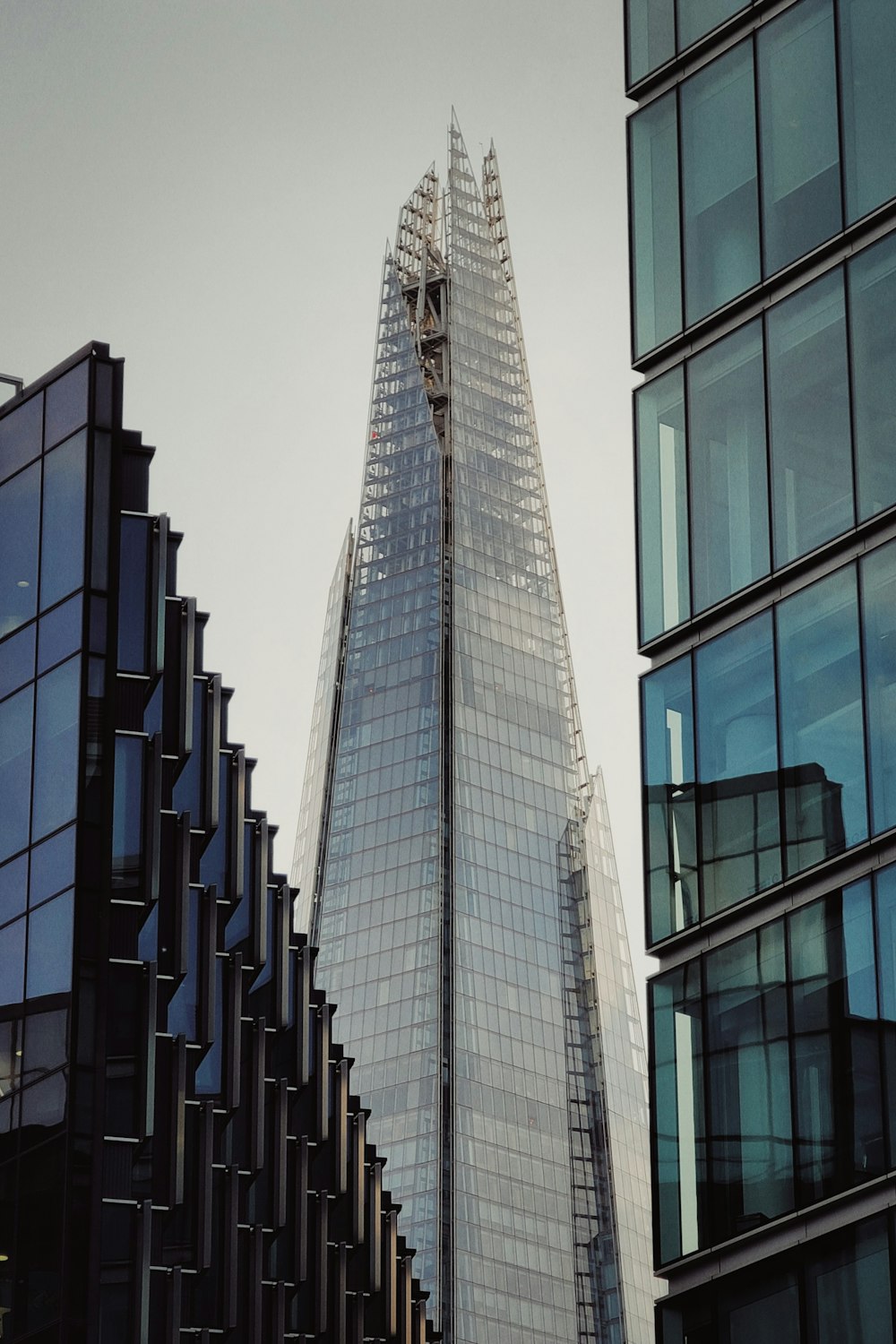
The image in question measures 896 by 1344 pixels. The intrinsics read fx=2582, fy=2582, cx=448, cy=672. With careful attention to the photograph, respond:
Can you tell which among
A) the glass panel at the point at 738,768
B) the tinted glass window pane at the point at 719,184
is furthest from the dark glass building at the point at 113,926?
the tinted glass window pane at the point at 719,184

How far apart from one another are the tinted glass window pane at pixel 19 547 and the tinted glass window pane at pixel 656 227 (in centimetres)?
1112

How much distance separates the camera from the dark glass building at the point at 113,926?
38.1 m

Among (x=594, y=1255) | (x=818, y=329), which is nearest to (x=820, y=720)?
(x=818, y=329)

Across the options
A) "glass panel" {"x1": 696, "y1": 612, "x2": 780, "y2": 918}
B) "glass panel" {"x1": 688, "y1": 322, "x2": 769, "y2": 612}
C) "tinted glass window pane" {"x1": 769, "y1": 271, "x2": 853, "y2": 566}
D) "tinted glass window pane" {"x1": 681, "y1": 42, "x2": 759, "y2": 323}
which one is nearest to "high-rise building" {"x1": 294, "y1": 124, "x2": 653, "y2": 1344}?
"glass panel" {"x1": 688, "y1": 322, "x2": 769, "y2": 612}

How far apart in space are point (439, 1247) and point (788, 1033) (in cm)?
12789

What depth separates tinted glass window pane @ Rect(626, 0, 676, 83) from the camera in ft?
127

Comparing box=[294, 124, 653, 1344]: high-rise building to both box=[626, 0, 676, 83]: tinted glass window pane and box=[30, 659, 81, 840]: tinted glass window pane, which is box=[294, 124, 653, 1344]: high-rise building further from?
box=[626, 0, 676, 83]: tinted glass window pane

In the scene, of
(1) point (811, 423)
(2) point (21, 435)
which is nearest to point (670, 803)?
(1) point (811, 423)

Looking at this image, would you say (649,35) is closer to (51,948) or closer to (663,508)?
(663,508)

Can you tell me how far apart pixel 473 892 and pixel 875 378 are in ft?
462

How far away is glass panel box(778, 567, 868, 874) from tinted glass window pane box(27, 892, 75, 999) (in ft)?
39.0

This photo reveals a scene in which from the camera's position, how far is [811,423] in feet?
111

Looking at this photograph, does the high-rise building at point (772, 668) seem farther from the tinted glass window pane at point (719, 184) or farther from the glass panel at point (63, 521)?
the glass panel at point (63, 521)

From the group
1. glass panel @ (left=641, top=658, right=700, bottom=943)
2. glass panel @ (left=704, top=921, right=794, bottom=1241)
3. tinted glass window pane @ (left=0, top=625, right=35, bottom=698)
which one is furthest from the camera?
tinted glass window pane @ (left=0, top=625, right=35, bottom=698)
